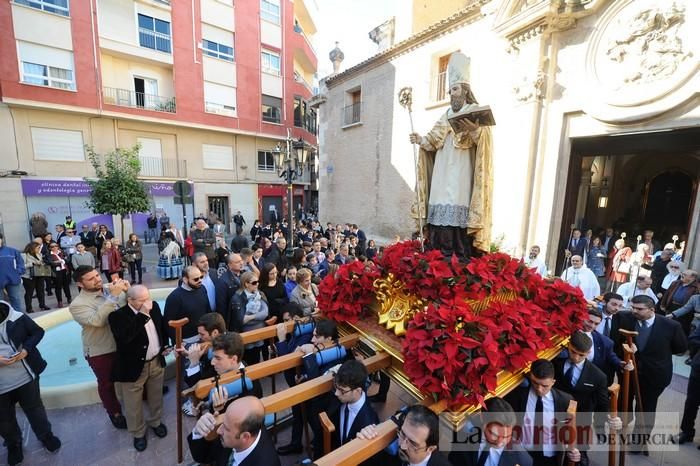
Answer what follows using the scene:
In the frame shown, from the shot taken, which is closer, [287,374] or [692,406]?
[692,406]

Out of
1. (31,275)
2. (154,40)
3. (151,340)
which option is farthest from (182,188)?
(154,40)

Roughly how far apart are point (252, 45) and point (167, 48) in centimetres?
465

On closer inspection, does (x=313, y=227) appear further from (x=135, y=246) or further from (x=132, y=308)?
(x=132, y=308)

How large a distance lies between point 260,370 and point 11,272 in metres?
6.74

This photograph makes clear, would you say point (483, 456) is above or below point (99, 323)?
below

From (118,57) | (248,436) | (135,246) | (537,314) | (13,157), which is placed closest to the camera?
(248,436)

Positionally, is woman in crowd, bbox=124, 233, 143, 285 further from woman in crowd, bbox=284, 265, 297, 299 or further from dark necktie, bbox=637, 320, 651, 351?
dark necktie, bbox=637, 320, 651, 351

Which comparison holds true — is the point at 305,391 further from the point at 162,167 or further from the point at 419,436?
the point at 162,167

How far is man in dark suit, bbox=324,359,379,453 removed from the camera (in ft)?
7.21

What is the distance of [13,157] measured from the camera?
12.8 m

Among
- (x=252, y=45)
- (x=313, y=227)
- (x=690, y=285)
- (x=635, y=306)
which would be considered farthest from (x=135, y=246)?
(x=252, y=45)

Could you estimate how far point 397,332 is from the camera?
2.66m

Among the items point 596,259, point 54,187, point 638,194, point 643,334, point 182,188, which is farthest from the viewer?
point 54,187

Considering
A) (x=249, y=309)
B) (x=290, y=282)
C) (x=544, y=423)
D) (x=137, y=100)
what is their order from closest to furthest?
(x=544, y=423) → (x=249, y=309) → (x=290, y=282) → (x=137, y=100)
